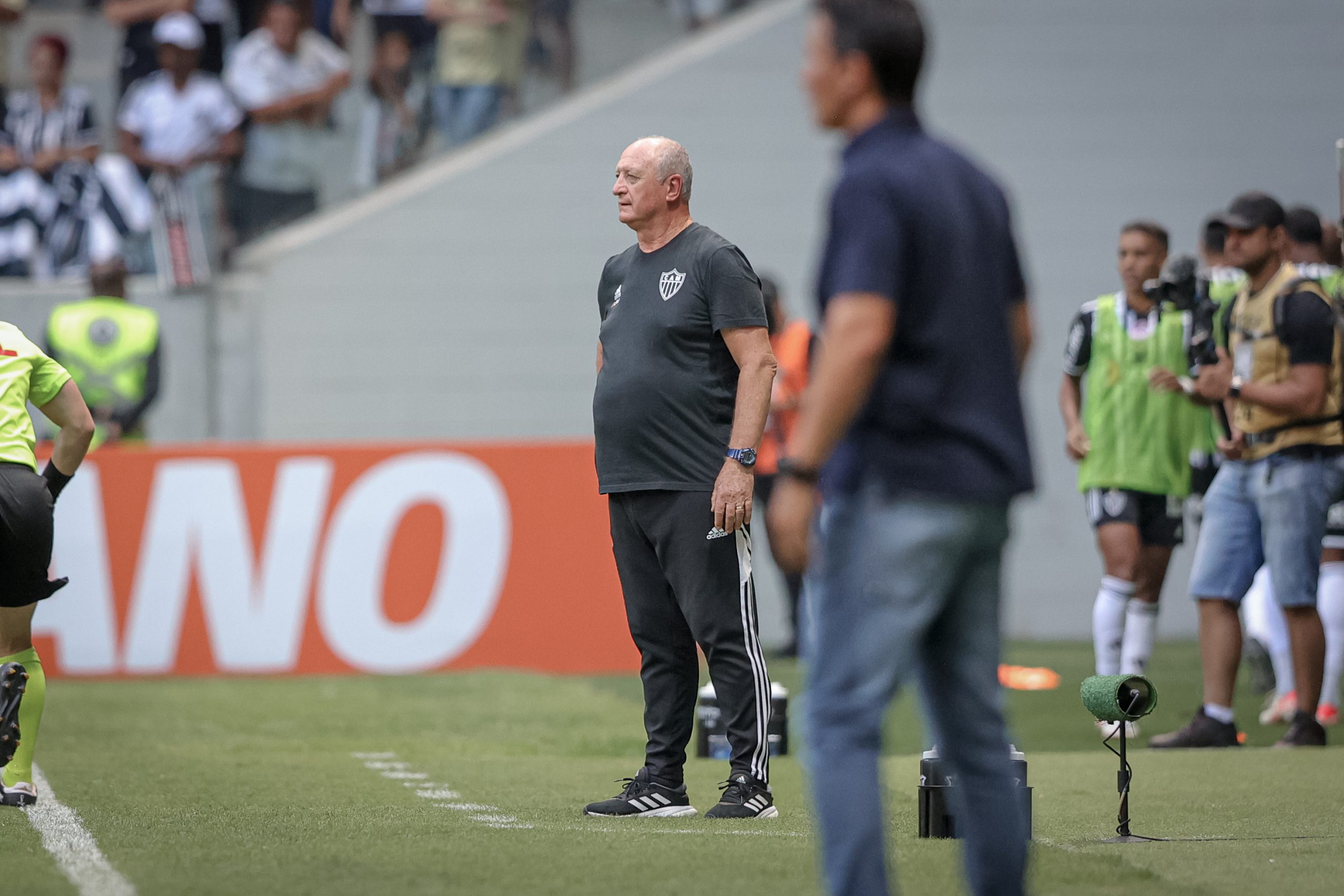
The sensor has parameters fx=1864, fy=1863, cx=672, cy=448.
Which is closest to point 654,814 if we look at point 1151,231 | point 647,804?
point 647,804

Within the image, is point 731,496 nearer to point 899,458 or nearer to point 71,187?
point 899,458

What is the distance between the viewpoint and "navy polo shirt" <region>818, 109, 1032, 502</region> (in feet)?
11.5

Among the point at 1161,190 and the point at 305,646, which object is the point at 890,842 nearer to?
the point at 305,646

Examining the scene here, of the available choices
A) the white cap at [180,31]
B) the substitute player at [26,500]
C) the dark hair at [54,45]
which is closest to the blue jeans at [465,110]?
the white cap at [180,31]

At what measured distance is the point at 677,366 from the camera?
19.5 ft

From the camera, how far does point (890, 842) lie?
539 cm

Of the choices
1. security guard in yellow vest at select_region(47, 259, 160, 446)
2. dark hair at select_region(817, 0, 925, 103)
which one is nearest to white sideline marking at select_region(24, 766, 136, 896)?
dark hair at select_region(817, 0, 925, 103)

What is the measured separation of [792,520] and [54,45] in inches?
462

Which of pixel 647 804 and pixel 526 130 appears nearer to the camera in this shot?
pixel 647 804

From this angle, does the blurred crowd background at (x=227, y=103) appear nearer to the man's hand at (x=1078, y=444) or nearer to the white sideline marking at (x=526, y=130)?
the white sideline marking at (x=526, y=130)

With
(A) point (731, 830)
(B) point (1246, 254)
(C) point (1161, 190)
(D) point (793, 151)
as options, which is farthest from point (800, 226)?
(A) point (731, 830)

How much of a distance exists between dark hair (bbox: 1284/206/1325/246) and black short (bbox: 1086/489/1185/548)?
66.7 inches

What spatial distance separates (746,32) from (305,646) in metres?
6.16

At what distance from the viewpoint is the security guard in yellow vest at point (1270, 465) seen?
798 centimetres
